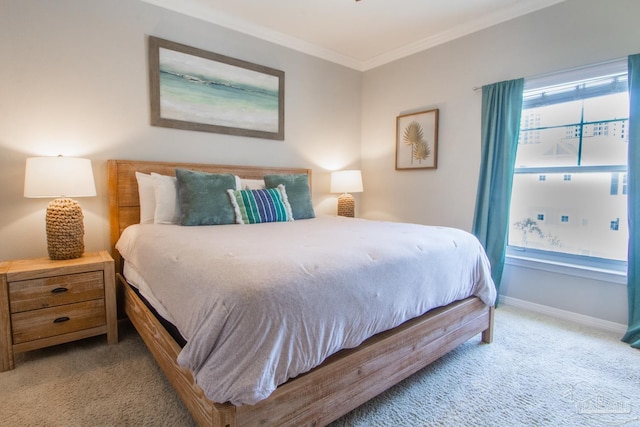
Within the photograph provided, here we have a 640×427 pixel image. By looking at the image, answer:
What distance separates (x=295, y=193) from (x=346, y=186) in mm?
924

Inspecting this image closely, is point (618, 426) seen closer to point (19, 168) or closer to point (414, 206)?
point (414, 206)

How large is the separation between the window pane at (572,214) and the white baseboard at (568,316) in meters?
0.49

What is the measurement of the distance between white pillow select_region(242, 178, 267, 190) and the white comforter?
2.89 ft

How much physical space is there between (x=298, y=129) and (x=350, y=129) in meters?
0.78

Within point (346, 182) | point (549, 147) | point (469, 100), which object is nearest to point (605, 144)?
point (549, 147)

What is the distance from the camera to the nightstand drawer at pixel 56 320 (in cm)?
186

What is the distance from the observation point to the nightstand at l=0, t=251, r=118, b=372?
71.6 inches

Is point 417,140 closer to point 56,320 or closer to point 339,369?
point 339,369

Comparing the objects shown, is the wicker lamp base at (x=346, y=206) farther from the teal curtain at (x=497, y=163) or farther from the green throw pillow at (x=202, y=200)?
the green throw pillow at (x=202, y=200)

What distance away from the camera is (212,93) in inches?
116

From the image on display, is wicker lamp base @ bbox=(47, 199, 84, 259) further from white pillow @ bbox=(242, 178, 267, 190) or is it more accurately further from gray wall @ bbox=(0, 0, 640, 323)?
white pillow @ bbox=(242, 178, 267, 190)

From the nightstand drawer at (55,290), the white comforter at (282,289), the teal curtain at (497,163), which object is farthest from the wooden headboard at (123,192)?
the teal curtain at (497,163)

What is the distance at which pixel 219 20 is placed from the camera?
9.57 feet

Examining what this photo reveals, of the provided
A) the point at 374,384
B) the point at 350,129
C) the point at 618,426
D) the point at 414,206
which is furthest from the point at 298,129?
the point at 618,426
